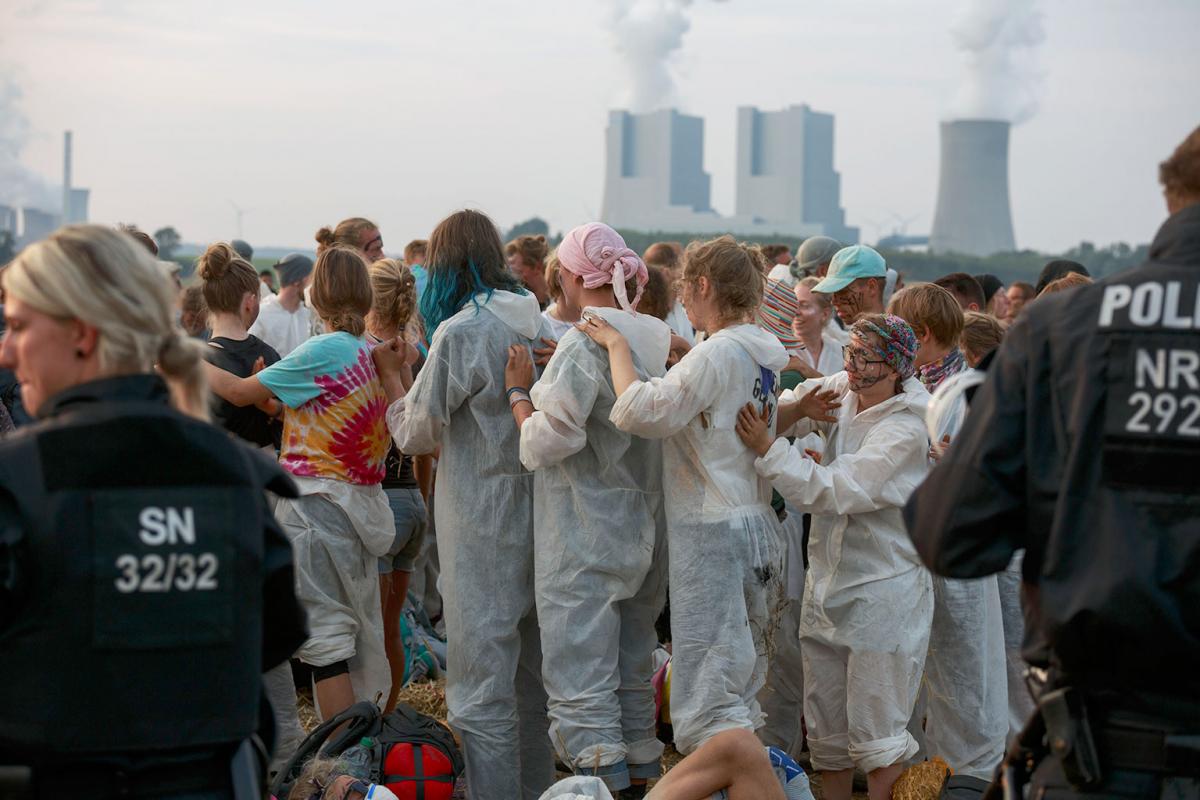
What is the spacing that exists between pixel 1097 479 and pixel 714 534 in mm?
2204

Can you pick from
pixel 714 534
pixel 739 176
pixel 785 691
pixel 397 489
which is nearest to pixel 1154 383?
pixel 714 534

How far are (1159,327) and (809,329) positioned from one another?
414 cm

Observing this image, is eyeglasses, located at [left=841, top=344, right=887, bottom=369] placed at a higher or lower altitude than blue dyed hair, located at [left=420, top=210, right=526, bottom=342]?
lower

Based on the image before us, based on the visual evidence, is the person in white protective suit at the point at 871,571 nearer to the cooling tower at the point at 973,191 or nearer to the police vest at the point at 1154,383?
the police vest at the point at 1154,383

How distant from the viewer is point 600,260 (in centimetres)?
483

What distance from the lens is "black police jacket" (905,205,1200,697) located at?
236cm

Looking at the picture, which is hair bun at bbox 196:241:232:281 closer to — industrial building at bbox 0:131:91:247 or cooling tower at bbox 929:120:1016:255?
industrial building at bbox 0:131:91:247

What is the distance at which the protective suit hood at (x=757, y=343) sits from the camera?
4633 mm

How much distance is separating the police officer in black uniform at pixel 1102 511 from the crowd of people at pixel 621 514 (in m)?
1.92

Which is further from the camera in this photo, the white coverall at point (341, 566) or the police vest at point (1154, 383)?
the white coverall at point (341, 566)

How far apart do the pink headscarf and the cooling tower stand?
204 ft

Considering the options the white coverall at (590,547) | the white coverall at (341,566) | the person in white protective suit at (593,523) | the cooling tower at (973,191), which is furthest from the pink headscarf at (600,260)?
the cooling tower at (973,191)

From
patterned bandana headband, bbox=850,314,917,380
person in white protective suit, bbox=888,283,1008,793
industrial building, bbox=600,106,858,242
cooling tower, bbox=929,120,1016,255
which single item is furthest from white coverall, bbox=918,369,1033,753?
industrial building, bbox=600,106,858,242

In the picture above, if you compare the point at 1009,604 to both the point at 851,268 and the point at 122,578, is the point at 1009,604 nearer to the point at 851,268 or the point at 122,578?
the point at 851,268
